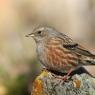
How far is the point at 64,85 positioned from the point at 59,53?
129 cm

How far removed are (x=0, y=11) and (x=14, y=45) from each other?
6.66 feet

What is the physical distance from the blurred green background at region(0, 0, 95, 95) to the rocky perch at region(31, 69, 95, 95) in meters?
4.56

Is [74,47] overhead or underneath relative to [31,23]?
overhead

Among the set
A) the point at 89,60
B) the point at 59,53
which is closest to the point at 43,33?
the point at 59,53

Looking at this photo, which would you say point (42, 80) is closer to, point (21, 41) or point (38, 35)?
point (38, 35)

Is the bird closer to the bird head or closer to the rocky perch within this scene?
the bird head

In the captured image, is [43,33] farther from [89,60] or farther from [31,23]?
[31,23]

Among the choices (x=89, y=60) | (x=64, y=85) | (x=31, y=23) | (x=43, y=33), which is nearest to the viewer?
(x=64, y=85)

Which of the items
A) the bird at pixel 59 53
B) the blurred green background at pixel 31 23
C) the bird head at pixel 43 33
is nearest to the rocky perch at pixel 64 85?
the bird at pixel 59 53

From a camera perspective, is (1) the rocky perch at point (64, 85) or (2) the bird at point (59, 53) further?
(2) the bird at point (59, 53)

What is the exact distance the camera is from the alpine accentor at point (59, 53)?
916cm

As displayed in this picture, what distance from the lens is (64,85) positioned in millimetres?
8180

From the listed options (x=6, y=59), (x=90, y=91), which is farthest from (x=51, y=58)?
(x=6, y=59)

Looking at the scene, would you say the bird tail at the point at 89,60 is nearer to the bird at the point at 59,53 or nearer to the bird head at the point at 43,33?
the bird at the point at 59,53
